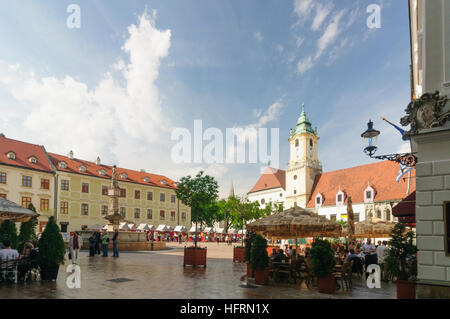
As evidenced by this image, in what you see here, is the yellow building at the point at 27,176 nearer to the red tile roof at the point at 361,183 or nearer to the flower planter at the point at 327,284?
the flower planter at the point at 327,284

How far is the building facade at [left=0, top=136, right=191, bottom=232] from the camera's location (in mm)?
42812

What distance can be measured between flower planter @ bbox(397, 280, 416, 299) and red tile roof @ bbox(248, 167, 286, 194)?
7651cm

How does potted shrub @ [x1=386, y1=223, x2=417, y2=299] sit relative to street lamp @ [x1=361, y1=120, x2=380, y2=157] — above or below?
below

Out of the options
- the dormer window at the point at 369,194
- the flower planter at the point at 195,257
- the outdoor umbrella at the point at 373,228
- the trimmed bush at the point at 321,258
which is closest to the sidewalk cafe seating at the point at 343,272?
the trimmed bush at the point at 321,258

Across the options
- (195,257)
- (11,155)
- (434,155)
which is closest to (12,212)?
(195,257)

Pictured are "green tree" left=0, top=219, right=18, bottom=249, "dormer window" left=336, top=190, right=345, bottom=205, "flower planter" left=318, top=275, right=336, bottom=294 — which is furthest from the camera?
"dormer window" left=336, top=190, right=345, bottom=205

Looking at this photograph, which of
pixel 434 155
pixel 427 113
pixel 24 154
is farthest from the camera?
pixel 24 154

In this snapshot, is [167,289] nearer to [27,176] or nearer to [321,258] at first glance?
[321,258]

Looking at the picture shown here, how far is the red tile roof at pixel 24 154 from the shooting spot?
42.5 meters

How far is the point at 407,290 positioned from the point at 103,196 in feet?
168

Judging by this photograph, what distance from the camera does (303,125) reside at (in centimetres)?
7525

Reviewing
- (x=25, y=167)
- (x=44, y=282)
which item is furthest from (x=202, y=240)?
(x=44, y=282)

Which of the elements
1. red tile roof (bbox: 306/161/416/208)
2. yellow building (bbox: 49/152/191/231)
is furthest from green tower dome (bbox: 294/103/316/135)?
yellow building (bbox: 49/152/191/231)

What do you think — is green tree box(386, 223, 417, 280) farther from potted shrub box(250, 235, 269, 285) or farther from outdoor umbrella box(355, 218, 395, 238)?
outdoor umbrella box(355, 218, 395, 238)
